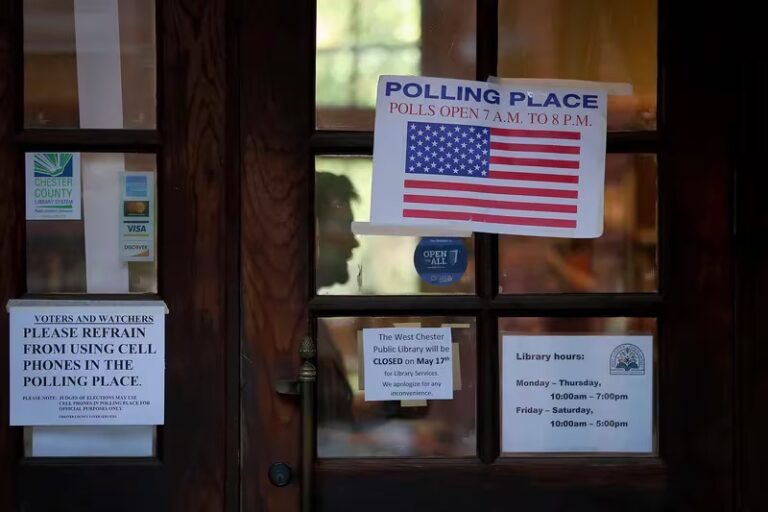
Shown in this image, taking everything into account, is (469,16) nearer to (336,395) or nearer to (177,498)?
(336,395)

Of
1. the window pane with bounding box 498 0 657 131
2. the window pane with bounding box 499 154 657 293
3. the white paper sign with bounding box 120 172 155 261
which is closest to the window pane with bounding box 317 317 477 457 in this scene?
the window pane with bounding box 499 154 657 293

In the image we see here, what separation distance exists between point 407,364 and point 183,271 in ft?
2.09

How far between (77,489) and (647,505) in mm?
1501

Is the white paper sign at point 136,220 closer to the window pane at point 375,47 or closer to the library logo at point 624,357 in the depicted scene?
the window pane at point 375,47

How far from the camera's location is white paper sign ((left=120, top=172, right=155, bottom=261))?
1976mm

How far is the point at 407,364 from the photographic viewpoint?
1989mm

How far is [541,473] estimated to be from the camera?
78.1 inches

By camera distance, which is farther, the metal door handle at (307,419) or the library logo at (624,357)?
the library logo at (624,357)

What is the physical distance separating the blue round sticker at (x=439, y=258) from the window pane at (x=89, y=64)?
799mm

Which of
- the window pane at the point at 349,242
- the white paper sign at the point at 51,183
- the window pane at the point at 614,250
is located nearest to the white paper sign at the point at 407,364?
the window pane at the point at 349,242

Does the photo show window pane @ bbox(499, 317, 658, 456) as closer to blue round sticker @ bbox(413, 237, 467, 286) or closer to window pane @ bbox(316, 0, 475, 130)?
A: blue round sticker @ bbox(413, 237, 467, 286)

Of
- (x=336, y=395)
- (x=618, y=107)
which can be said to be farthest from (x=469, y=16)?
(x=336, y=395)

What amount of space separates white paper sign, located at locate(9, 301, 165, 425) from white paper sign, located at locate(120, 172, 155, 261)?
14 centimetres

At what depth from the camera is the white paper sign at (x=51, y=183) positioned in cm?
197
